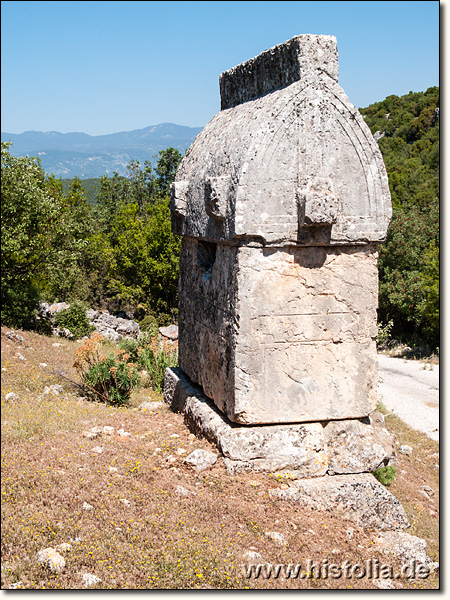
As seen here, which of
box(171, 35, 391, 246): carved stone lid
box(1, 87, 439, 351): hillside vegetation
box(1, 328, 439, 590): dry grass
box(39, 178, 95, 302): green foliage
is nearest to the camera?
box(1, 328, 439, 590): dry grass

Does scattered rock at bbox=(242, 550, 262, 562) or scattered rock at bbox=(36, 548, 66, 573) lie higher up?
scattered rock at bbox=(36, 548, 66, 573)

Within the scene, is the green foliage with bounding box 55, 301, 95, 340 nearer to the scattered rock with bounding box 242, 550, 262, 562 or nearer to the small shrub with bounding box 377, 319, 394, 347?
the small shrub with bounding box 377, 319, 394, 347

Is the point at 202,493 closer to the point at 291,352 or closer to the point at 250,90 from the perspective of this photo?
the point at 291,352

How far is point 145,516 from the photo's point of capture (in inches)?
177

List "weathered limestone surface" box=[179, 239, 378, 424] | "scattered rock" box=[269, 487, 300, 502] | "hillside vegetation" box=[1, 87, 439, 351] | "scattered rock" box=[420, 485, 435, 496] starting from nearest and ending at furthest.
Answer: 1. "scattered rock" box=[269, 487, 300, 502]
2. "weathered limestone surface" box=[179, 239, 378, 424]
3. "scattered rock" box=[420, 485, 435, 496]
4. "hillside vegetation" box=[1, 87, 439, 351]

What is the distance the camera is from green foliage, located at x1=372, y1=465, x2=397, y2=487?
19.5 ft

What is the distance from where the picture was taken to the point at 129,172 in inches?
1455

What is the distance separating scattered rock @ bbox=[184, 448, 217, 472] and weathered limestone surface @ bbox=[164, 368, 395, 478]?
0.42 ft

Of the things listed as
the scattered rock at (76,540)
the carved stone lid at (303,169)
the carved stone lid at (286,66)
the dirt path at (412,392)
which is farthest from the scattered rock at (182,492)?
the dirt path at (412,392)

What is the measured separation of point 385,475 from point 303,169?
3.29 m

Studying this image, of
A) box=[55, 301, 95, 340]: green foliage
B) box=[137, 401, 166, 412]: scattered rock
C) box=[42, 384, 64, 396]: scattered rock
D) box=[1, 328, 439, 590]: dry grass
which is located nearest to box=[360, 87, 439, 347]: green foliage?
box=[55, 301, 95, 340]: green foliage

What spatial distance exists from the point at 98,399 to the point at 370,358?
4.10 meters

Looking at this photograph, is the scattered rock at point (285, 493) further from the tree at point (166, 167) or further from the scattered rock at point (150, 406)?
the tree at point (166, 167)

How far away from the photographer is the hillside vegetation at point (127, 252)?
1474 centimetres
